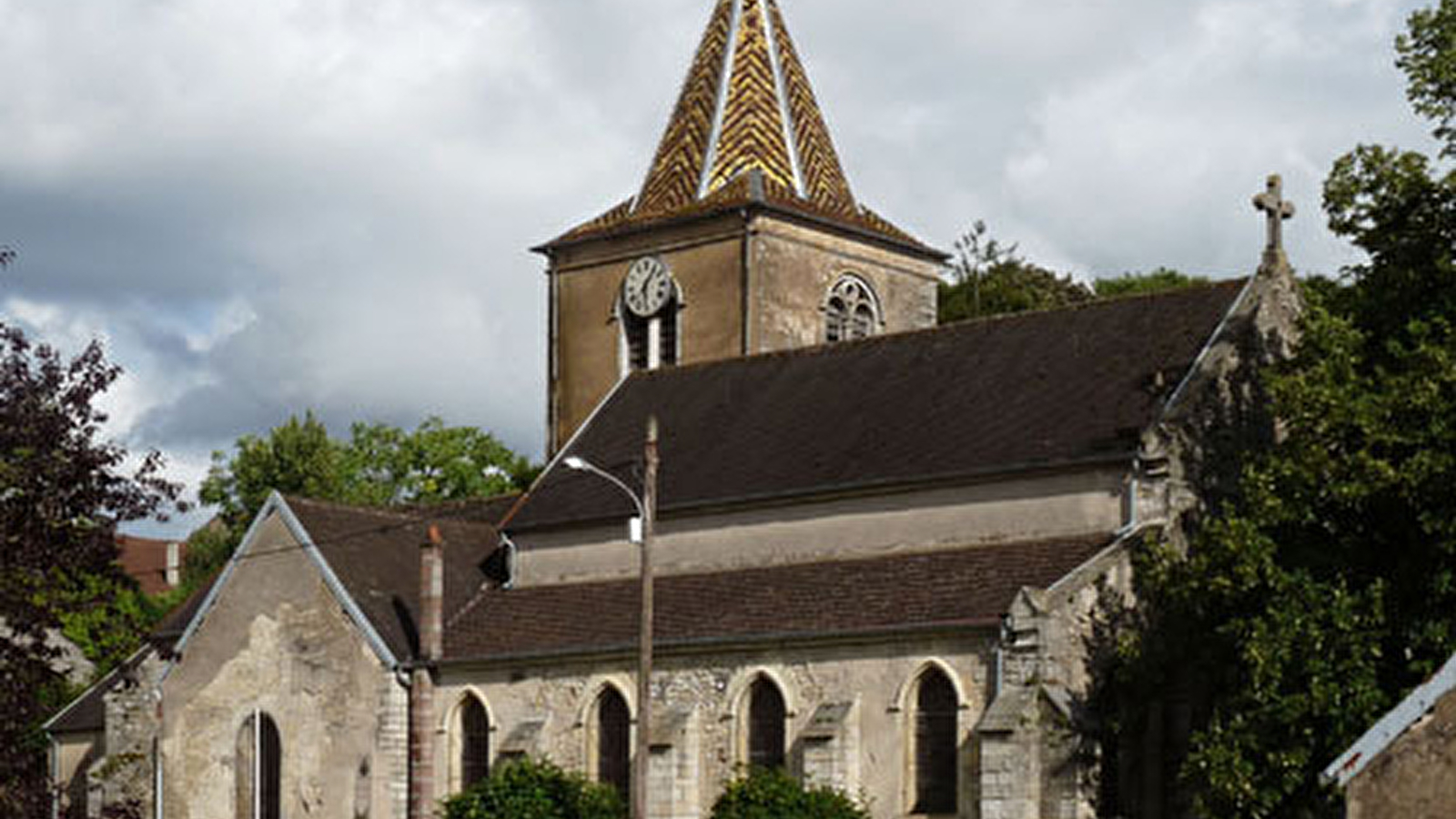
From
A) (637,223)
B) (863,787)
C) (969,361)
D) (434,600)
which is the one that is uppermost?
(637,223)

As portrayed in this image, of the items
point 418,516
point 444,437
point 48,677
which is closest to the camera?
point 48,677

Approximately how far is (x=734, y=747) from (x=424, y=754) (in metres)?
6.76

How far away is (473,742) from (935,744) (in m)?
9.85

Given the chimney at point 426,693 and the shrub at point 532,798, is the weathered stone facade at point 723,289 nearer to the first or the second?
the chimney at point 426,693

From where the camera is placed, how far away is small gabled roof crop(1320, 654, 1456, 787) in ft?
66.7

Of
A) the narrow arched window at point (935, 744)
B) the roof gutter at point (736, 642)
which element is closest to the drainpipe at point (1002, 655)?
the roof gutter at point (736, 642)

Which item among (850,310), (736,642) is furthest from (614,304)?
(736,642)

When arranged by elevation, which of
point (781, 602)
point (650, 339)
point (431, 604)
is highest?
point (650, 339)

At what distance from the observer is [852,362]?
43.1 m

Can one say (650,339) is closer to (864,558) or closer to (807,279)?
(807,279)

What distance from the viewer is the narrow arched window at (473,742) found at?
40531mm

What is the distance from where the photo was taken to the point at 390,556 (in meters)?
43.9

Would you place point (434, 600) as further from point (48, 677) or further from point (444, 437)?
point (444, 437)

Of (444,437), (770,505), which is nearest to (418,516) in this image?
(770,505)
